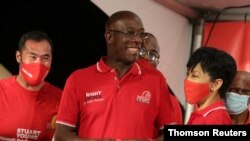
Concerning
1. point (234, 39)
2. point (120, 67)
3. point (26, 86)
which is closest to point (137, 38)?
point (120, 67)

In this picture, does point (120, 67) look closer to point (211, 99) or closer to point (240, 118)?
point (211, 99)

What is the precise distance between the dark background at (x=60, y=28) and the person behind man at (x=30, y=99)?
0.77m

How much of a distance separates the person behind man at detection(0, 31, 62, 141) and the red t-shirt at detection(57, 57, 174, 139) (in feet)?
1.17

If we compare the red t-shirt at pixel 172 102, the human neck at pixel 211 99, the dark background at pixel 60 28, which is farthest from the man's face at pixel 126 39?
the dark background at pixel 60 28

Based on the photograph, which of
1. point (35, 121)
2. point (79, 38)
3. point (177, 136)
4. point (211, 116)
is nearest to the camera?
point (177, 136)

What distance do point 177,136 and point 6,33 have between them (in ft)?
7.15

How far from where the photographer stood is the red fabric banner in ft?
11.9

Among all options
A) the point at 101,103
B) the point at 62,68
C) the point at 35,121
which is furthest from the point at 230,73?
the point at 62,68

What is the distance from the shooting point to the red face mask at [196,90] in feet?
6.87

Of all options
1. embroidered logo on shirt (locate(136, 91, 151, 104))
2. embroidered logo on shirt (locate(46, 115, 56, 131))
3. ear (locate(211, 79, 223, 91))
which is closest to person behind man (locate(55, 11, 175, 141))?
embroidered logo on shirt (locate(136, 91, 151, 104))

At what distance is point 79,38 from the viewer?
11.8 ft

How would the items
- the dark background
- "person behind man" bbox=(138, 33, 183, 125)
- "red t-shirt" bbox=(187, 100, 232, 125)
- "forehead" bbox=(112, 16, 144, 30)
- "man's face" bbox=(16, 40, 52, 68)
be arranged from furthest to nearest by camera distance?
the dark background, "person behind man" bbox=(138, 33, 183, 125), "man's face" bbox=(16, 40, 52, 68), "forehead" bbox=(112, 16, 144, 30), "red t-shirt" bbox=(187, 100, 232, 125)

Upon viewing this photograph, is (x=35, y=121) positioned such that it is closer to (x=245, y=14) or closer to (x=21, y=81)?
(x=21, y=81)

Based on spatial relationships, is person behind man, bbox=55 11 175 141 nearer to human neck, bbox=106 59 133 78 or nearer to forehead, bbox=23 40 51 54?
human neck, bbox=106 59 133 78
